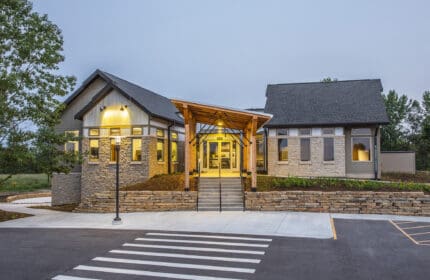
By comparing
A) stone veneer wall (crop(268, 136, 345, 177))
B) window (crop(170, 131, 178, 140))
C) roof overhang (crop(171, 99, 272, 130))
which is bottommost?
stone veneer wall (crop(268, 136, 345, 177))

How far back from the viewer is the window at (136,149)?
73.6 feet

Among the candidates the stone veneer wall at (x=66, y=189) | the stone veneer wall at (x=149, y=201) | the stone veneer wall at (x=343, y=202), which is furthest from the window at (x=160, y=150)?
the stone veneer wall at (x=343, y=202)

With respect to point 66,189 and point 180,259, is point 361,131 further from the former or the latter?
point 66,189

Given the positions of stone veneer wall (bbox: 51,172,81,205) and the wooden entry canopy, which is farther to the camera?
stone veneer wall (bbox: 51,172,81,205)

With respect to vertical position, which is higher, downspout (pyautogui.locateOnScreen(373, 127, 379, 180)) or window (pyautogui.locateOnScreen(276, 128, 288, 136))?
window (pyautogui.locateOnScreen(276, 128, 288, 136))

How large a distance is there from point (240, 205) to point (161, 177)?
215 inches

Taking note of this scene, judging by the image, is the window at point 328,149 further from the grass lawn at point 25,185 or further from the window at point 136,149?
the grass lawn at point 25,185

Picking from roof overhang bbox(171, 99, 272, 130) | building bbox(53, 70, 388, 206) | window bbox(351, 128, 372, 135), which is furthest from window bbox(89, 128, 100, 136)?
window bbox(351, 128, 372, 135)

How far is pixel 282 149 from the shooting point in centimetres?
2481

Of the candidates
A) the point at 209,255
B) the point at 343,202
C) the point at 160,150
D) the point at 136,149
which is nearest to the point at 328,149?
the point at 343,202

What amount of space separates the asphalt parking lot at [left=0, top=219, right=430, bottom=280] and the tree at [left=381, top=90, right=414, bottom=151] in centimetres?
2543

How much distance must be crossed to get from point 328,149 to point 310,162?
Result: 4.61ft

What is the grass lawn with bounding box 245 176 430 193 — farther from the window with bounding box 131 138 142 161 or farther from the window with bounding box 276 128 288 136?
the window with bounding box 131 138 142 161

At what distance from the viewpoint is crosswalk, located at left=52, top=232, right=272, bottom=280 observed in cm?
827
